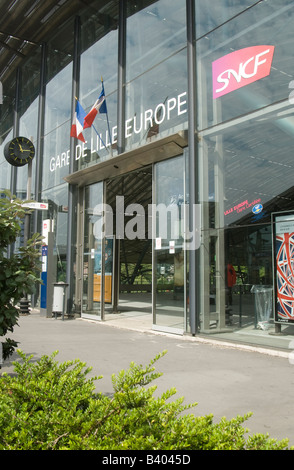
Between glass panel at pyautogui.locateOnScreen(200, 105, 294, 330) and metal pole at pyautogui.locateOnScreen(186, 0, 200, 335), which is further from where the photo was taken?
metal pole at pyautogui.locateOnScreen(186, 0, 200, 335)

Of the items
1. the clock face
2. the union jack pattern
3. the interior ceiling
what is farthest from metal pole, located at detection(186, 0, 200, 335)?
the clock face

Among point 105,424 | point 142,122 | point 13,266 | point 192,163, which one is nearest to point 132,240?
point 142,122

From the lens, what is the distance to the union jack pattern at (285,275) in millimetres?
7898

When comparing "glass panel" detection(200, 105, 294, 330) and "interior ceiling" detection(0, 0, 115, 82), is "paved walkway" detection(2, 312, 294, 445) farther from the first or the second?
"interior ceiling" detection(0, 0, 115, 82)

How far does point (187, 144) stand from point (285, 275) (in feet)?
13.0

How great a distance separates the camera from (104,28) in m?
14.1

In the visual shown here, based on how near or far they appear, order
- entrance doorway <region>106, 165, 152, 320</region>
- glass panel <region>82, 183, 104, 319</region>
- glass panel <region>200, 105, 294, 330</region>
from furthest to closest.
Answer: entrance doorway <region>106, 165, 152, 320</region>
glass panel <region>82, 183, 104, 319</region>
glass panel <region>200, 105, 294, 330</region>

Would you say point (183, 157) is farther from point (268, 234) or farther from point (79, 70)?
point (79, 70)

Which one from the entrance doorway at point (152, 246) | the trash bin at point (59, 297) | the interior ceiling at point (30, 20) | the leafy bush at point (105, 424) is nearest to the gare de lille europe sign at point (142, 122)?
the entrance doorway at point (152, 246)

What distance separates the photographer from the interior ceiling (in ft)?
50.5

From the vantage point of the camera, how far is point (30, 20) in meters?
16.7

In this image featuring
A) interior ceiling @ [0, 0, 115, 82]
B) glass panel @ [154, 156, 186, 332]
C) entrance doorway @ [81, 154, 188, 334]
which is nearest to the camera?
glass panel @ [154, 156, 186, 332]

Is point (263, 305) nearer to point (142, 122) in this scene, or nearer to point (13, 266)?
point (13, 266)

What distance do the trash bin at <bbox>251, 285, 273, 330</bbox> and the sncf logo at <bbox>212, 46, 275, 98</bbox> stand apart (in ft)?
13.8
